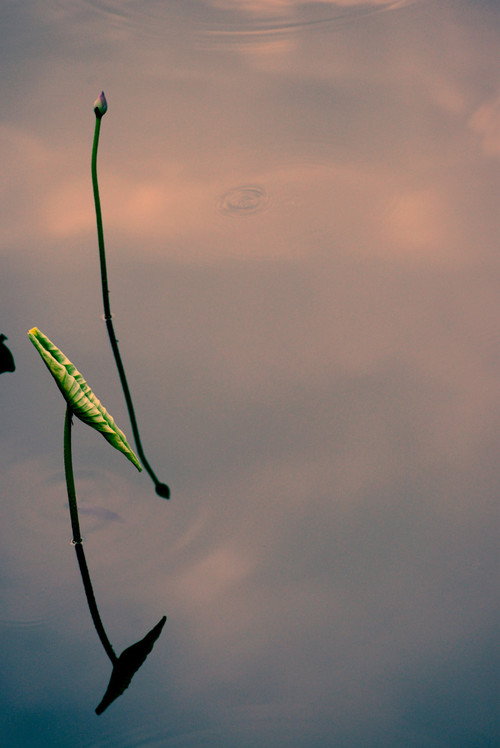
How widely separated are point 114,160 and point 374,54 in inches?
24.4

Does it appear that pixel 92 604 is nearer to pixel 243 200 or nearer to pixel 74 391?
pixel 74 391

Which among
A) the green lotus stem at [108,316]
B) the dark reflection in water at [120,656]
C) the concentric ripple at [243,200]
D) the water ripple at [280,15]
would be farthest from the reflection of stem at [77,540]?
the water ripple at [280,15]

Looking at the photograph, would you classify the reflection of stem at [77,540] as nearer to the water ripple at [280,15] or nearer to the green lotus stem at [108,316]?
the green lotus stem at [108,316]

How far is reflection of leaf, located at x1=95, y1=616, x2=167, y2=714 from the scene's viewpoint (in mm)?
868

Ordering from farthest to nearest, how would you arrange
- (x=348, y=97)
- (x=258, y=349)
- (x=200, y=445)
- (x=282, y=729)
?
(x=348, y=97) < (x=258, y=349) < (x=200, y=445) < (x=282, y=729)

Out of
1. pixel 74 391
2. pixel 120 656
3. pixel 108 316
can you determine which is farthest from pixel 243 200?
pixel 120 656

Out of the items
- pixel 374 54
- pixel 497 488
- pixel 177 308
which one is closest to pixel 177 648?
pixel 497 488

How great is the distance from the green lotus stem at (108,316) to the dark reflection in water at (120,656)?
15 centimetres

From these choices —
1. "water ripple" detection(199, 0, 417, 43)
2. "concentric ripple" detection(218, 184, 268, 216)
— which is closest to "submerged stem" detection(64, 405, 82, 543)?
"concentric ripple" detection(218, 184, 268, 216)

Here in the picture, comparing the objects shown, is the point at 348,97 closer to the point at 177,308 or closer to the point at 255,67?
the point at 255,67

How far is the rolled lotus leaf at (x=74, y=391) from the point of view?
0.86 metres

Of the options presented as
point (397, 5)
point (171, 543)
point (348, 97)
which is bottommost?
point (171, 543)

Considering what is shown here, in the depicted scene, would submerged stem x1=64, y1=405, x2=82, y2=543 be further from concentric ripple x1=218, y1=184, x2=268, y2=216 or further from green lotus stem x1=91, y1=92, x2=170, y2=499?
concentric ripple x1=218, y1=184, x2=268, y2=216

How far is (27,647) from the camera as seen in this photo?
2.97ft
